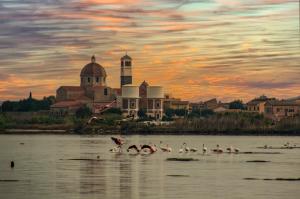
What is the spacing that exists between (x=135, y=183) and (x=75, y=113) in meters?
159

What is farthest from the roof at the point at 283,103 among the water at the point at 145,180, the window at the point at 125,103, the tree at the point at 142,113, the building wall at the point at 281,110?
the water at the point at 145,180

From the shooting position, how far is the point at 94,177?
3828cm

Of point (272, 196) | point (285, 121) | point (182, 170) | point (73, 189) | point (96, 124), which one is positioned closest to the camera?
point (272, 196)

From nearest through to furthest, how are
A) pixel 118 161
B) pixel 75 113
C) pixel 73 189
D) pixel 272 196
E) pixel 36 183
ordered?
pixel 272 196
pixel 73 189
pixel 36 183
pixel 118 161
pixel 75 113

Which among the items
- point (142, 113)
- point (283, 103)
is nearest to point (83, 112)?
point (142, 113)

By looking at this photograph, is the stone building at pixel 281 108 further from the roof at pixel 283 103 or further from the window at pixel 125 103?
the window at pixel 125 103

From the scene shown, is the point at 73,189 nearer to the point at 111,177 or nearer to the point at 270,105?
the point at 111,177

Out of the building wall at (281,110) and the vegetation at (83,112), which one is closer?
the vegetation at (83,112)

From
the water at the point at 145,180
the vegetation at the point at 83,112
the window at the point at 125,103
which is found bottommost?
the water at the point at 145,180

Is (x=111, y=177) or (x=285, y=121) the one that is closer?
(x=111, y=177)

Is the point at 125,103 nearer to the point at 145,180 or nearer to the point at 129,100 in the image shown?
the point at 129,100

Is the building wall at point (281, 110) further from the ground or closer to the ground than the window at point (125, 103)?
closer to the ground

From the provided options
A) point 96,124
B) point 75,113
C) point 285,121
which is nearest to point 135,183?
point 285,121

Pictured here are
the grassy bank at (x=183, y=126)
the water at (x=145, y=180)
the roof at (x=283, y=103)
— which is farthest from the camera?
the roof at (x=283, y=103)
